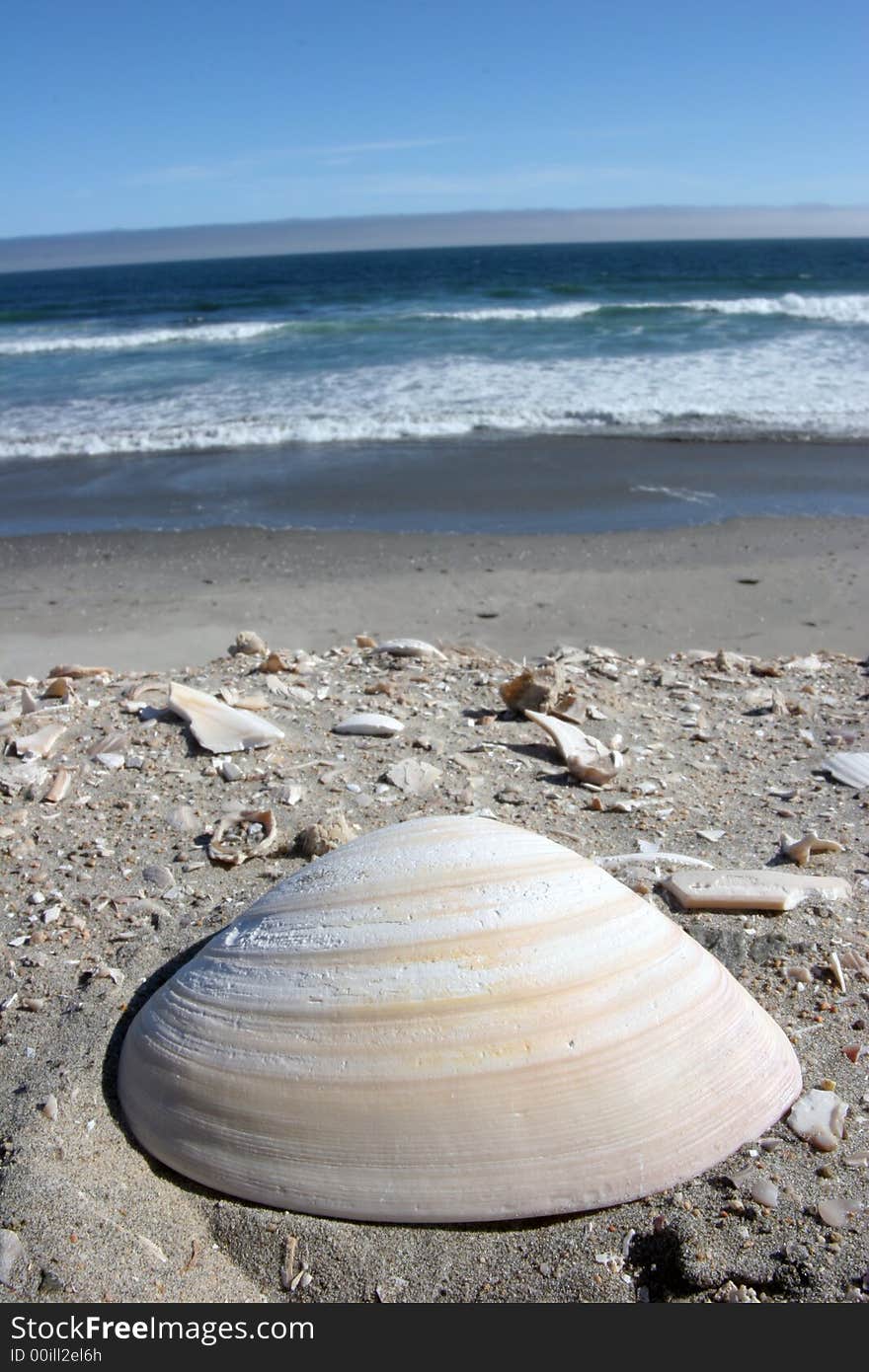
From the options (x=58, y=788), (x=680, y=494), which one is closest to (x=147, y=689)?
(x=58, y=788)

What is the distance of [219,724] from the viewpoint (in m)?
3.54

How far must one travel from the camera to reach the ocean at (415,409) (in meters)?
9.51

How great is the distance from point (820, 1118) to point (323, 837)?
1.42m

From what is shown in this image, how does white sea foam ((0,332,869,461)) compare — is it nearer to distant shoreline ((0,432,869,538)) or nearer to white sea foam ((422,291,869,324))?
distant shoreline ((0,432,869,538))

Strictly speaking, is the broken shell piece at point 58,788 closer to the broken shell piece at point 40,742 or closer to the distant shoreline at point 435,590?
the broken shell piece at point 40,742

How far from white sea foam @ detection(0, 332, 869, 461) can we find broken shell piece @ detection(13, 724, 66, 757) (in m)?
8.87

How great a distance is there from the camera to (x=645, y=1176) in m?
1.78

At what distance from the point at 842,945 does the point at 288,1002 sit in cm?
136

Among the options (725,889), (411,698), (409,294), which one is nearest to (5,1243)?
(725,889)

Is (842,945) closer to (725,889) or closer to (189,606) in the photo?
(725,889)

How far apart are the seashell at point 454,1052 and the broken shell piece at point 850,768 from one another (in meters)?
1.52

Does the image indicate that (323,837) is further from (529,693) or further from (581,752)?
(529,693)

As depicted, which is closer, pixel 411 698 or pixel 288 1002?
pixel 288 1002

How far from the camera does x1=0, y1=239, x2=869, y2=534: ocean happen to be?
9508mm
